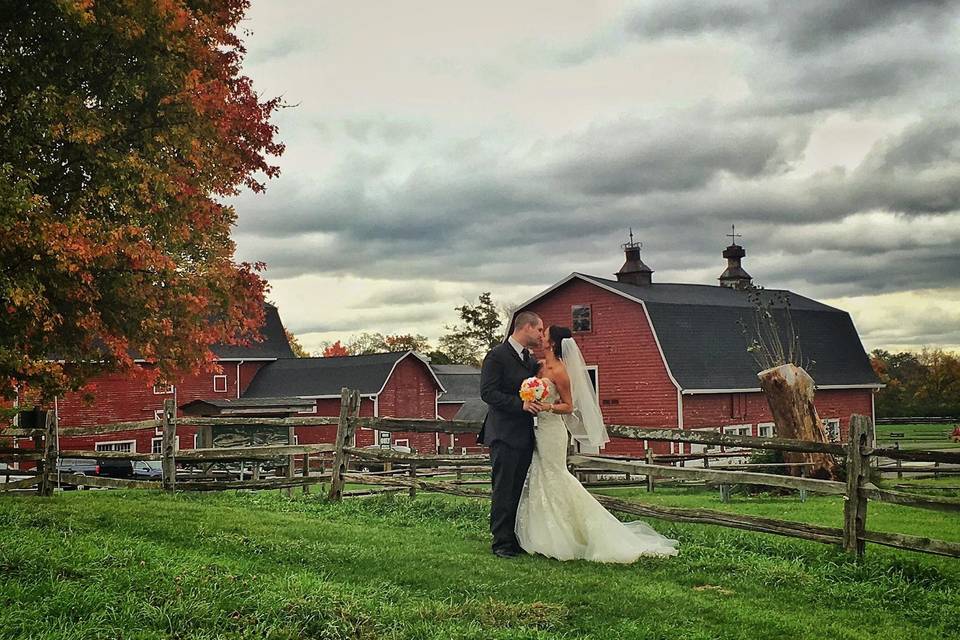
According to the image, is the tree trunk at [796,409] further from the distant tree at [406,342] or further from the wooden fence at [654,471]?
the distant tree at [406,342]

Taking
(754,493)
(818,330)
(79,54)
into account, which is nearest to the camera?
(79,54)

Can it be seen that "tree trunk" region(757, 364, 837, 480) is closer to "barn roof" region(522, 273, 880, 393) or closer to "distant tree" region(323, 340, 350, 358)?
"barn roof" region(522, 273, 880, 393)

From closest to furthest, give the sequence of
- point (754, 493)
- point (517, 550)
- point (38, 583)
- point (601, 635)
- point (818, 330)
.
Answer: point (601, 635), point (38, 583), point (517, 550), point (754, 493), point (818, 330)

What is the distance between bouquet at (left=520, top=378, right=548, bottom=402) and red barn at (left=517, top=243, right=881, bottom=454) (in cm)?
2712

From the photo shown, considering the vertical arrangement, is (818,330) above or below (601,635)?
above

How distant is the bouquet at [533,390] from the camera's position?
948 cm

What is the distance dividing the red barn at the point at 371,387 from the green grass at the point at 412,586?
122ft

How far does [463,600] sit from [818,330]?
40.7 metres

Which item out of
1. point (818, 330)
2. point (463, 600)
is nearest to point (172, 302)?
point (463, 600)

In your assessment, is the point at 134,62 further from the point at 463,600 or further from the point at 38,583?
the point at 463,600

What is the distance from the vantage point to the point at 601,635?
6500 mm

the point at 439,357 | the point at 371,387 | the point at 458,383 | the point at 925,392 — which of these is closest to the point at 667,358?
the point at 371,387

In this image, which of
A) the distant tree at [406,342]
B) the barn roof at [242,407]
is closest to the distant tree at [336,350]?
the distant tree at [406,342]

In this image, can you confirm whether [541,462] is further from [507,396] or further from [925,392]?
[925,392]
